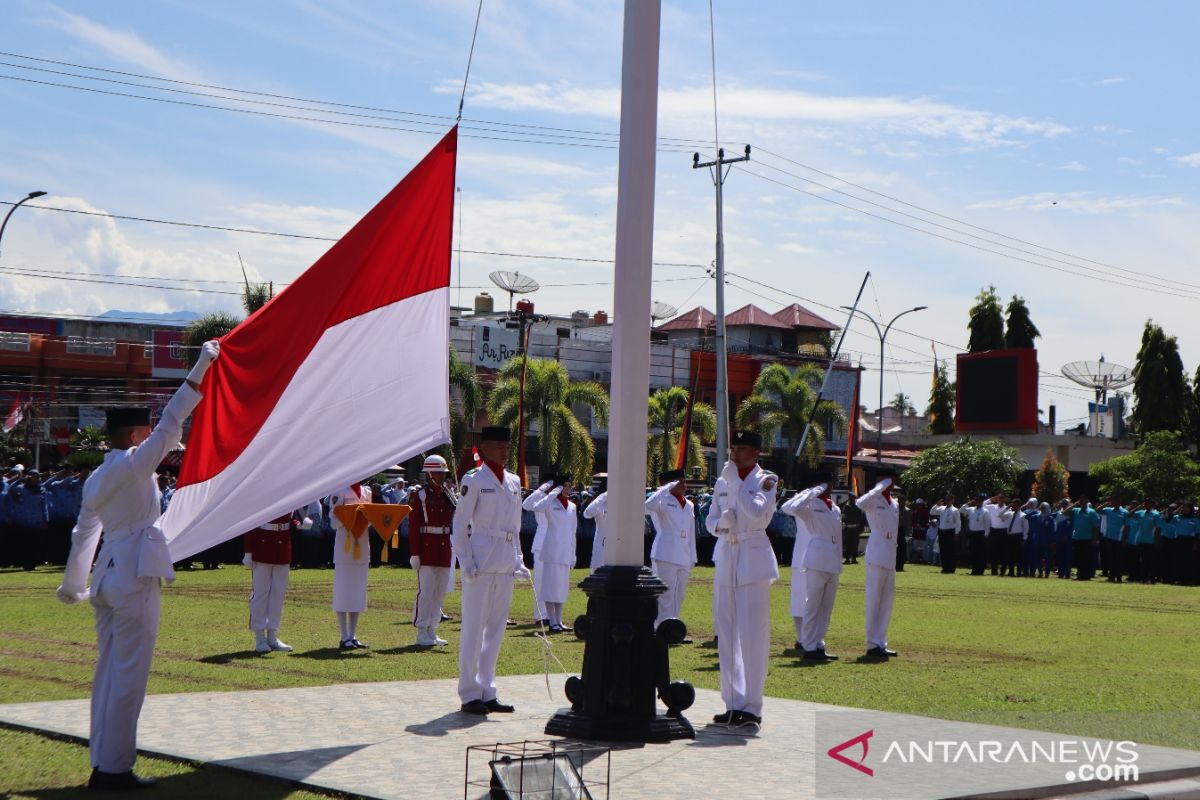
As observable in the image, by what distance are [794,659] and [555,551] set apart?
14.9ft

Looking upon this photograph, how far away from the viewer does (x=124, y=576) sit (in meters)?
7.48

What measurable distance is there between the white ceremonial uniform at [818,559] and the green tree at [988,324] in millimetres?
55639

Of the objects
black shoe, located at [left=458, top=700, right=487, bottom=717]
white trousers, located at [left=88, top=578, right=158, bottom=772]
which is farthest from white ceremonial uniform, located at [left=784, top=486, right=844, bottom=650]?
white trousers, located at [left=88, top=578, right=158, bottom=772]

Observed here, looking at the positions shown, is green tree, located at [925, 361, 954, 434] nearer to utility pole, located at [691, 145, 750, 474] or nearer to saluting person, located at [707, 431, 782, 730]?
utility pole, located at [691, 145, 750, 474]

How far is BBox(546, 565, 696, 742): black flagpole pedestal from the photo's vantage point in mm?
8680

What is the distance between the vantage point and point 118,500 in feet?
25.0

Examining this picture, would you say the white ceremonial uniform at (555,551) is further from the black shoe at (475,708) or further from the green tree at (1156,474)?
the green tree at (1156,474)

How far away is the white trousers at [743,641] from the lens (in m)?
9.70

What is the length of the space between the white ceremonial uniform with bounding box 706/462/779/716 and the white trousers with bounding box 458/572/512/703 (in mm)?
1642

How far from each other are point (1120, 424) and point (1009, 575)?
4945 cm

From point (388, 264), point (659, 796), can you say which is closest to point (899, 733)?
point (659, 796)

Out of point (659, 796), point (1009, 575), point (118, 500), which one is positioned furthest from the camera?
point (1009, 575)

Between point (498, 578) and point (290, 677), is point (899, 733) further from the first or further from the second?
point (290, 677)

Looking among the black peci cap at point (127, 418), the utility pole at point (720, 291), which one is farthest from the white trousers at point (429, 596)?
the utility pole at point (720, 291)
